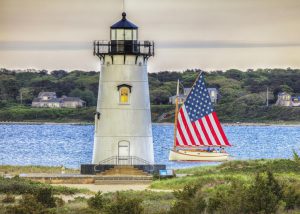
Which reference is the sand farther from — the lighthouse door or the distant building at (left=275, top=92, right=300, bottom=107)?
the distant building at (left=275, top=92, right=300, bottom=107)

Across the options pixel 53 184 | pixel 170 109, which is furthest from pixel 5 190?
pixel 170 109

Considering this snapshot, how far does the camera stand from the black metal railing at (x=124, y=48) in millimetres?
39344

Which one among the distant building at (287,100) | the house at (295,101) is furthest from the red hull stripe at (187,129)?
the house at (295,101)

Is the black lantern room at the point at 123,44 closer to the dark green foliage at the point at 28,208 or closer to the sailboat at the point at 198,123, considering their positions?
the sailboat at the point at 198,123

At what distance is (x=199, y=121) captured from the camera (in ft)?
159

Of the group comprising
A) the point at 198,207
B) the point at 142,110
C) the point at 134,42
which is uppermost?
the point at 134,42

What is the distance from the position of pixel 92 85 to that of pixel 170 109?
1180cm

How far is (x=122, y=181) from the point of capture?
121ft

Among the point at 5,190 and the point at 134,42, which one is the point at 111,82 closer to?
the point at 134,42

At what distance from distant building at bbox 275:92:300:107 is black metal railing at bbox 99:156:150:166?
117 m

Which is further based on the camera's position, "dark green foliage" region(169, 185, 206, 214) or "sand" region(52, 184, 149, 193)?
"sand" region(52, 184, 149, 193)

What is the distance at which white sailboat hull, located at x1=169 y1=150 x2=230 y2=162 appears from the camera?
5197 cm

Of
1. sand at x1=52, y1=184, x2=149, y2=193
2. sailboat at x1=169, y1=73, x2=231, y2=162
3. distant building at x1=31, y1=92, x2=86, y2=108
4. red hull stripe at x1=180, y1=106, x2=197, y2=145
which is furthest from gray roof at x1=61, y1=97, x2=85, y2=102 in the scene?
sand at x1=52, y1=184, x2=149, y2=193

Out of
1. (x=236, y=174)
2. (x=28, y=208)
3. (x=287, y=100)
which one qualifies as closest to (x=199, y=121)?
(x=236, y=174)
